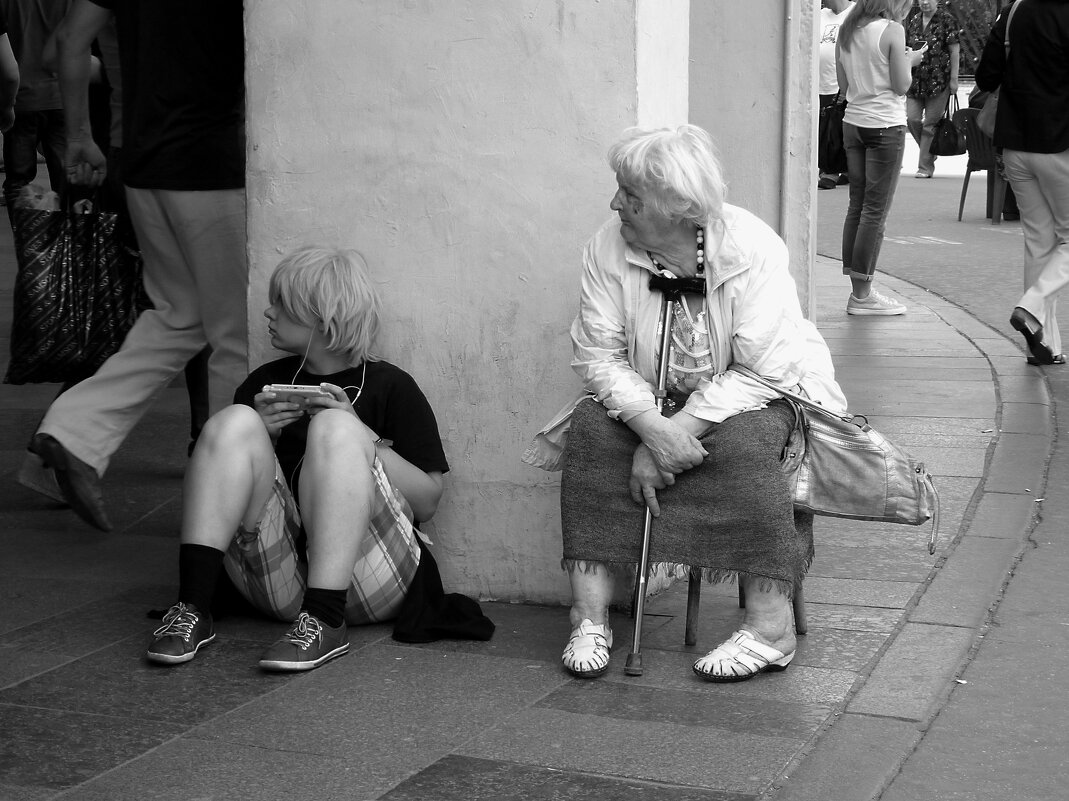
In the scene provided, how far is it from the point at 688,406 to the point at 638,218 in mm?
473

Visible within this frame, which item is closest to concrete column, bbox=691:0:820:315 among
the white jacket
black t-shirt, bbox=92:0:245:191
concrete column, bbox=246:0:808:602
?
concrete column, bbox=246:0:808:602

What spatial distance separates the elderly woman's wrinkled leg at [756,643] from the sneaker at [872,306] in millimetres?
6515

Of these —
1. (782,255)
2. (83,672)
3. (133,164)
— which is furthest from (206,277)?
(782,255)

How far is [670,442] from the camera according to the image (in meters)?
3.70

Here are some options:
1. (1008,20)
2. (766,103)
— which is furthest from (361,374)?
(1008,20)

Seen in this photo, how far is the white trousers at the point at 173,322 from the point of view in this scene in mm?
4980

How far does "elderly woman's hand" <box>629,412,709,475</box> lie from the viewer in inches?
145

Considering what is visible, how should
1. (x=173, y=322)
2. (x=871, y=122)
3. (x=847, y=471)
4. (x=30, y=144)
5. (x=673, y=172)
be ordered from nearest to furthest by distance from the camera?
(x=673, y=172) → (x=847, y=471) → (x=173, y=322) → (x=871, y=122) → (x=30, y=144)

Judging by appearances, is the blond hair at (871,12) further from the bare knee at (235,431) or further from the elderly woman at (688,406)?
the bare knee at (235,431)

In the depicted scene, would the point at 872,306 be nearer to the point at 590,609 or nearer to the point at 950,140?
the point at 590,609

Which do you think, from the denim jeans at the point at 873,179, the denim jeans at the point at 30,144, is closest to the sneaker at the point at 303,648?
the denim jeans at the point at 873,179

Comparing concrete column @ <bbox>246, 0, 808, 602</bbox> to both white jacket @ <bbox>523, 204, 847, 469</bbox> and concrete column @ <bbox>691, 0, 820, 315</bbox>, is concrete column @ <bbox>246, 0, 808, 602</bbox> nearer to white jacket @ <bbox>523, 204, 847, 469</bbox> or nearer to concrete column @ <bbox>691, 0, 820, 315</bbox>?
white jacket @ <bbox>523, 204, 847, 469</bbox>

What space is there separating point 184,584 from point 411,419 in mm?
736

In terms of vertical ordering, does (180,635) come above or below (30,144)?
below
